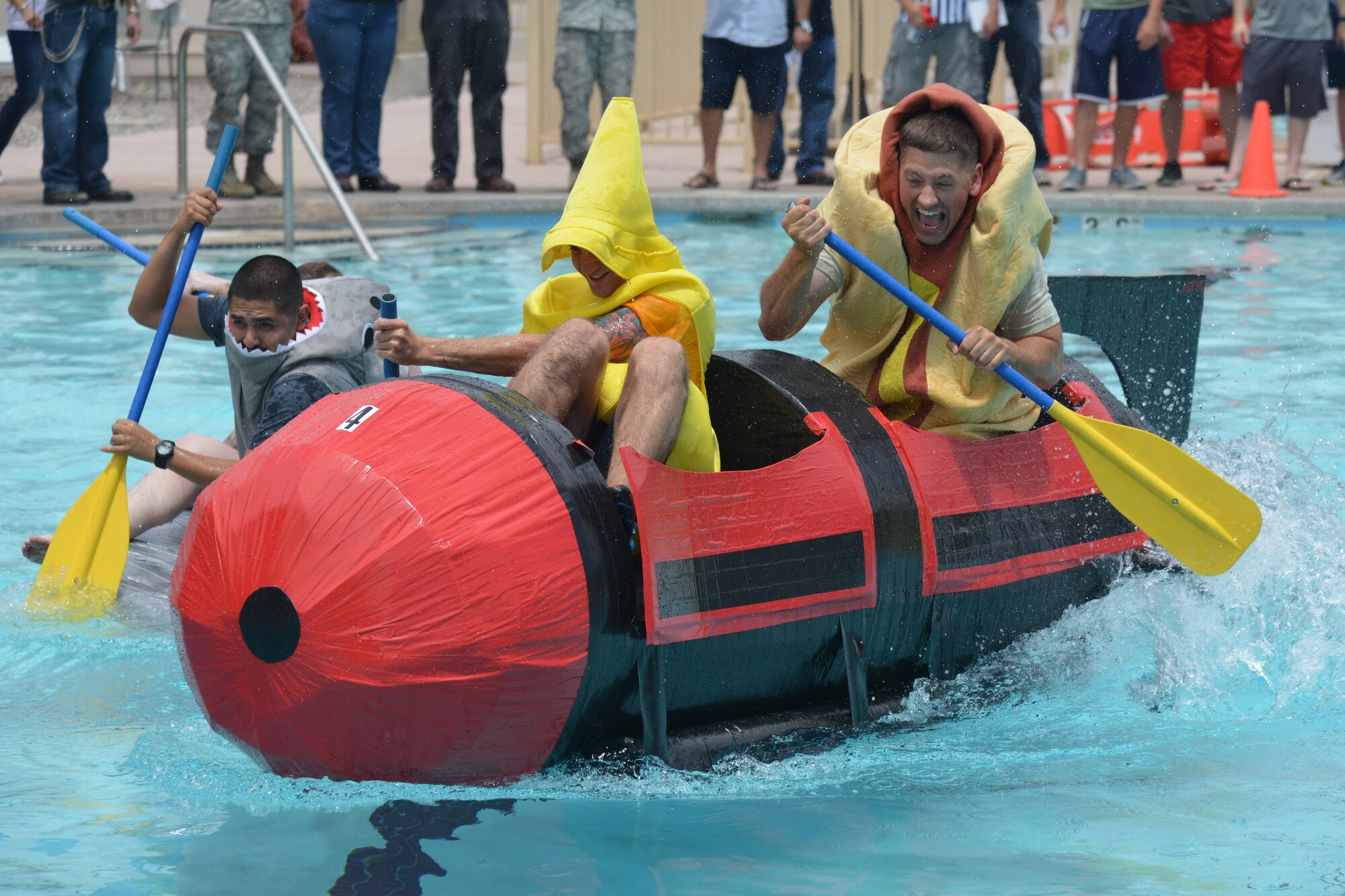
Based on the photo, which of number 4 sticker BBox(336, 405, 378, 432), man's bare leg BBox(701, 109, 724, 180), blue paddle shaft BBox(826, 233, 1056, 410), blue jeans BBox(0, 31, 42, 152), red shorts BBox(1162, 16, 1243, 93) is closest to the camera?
number 4 sticker BBox(336, 405, 378, 432)

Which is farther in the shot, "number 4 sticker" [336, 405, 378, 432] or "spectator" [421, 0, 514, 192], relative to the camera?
"spectator" [421, 0, 514, 192]

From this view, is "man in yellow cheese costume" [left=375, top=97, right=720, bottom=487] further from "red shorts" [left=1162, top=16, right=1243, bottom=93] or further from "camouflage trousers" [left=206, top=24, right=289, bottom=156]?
"red shorts" [left=1162, top=16, right=1243, bottom=93]

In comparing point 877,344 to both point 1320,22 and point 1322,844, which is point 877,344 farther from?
point 1320,22

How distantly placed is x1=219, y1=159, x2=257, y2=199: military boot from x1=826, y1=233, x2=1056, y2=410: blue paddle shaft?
827 cm

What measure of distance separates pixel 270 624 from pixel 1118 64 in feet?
32.0

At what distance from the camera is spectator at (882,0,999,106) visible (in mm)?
11523

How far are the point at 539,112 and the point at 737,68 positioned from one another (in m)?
2.79

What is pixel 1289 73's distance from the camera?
1180 cm

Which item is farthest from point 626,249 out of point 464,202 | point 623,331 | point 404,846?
point 464,202

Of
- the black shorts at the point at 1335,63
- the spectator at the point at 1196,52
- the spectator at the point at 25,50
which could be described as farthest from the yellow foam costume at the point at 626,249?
the black shorts at the point at 1335,63

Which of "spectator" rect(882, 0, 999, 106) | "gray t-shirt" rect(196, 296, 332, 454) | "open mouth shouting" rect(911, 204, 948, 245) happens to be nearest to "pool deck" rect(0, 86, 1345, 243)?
"spectator" rect(882, 0, 999, 106)

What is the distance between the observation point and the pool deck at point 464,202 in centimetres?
1084

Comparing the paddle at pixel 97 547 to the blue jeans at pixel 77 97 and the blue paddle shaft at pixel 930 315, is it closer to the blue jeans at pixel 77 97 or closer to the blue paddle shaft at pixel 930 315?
the blue paddle shaft at pixel 930 315

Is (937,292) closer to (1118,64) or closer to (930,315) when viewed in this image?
(930,315)
